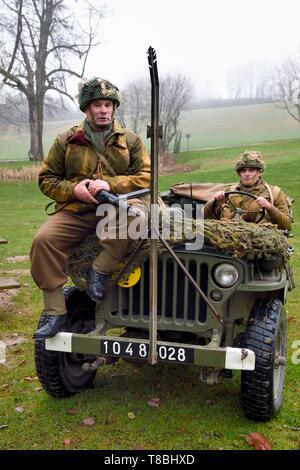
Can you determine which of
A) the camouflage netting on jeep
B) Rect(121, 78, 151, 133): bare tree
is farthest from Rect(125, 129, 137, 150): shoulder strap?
Rect(121, 78, 151, 133): bare tree

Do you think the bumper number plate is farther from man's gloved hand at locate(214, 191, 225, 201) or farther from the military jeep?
man's gloved hand at locate(214, 191, 225, 201)

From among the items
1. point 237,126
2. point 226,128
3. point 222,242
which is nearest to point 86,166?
point 222,242

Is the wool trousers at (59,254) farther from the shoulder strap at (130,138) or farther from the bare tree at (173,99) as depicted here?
the bare tree at (173,99)

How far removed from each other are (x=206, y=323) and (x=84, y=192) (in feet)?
4.21

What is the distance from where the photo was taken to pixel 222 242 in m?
3.85

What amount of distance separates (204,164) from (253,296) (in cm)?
2976

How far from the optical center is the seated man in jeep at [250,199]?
209 inches

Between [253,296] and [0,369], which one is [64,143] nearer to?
[253,296]

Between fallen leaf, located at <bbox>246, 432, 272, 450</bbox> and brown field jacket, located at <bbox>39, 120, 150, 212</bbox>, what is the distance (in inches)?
77.0

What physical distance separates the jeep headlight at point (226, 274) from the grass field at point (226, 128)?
44250mm

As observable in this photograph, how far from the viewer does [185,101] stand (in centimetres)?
4194

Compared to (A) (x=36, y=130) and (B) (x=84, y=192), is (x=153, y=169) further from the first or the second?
(A) (x=36, y=130)

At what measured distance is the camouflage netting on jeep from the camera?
3.86m
